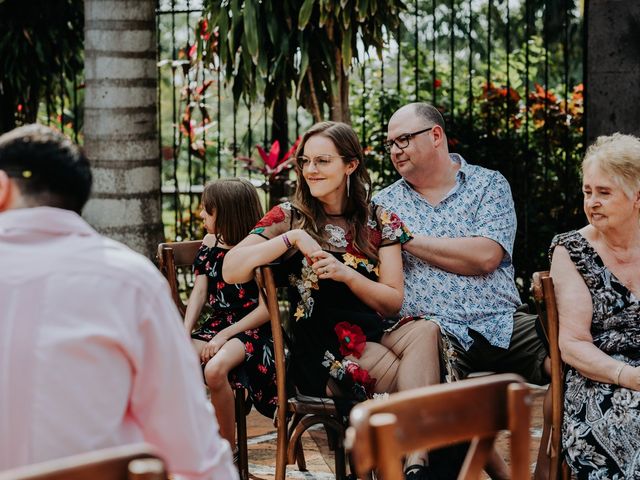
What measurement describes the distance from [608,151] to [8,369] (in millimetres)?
2361

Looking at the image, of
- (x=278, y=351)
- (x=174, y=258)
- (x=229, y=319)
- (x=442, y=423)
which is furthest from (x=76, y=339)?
(x=174, y=258)

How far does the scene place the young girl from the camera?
156 inches

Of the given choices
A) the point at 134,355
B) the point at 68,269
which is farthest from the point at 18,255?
the point at 134,355

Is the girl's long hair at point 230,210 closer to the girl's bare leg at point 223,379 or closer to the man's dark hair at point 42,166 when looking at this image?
the girl's bare leg at point 223,379

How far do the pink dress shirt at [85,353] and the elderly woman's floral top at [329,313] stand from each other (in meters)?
1.72

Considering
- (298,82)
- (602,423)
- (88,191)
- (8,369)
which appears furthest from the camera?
(298,82)

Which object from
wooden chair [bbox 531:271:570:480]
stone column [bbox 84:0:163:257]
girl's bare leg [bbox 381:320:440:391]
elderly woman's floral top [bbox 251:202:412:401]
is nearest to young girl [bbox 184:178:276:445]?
elderly woman's floral top [bbox 251:202:412:401]

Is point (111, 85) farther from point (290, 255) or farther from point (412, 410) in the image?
point (412, 410)

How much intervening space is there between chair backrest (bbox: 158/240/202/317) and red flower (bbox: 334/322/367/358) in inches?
32.4

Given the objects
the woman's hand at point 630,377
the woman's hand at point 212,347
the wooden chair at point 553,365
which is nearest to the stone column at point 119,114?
the woman's hand at point 212,347

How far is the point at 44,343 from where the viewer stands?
186cm

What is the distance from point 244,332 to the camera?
4.07 meters

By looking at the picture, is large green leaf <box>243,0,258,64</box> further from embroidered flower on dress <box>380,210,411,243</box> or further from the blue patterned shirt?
embroidered flower on dress <box>380,210,411,243</box>

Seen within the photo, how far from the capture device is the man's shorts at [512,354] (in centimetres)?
410
